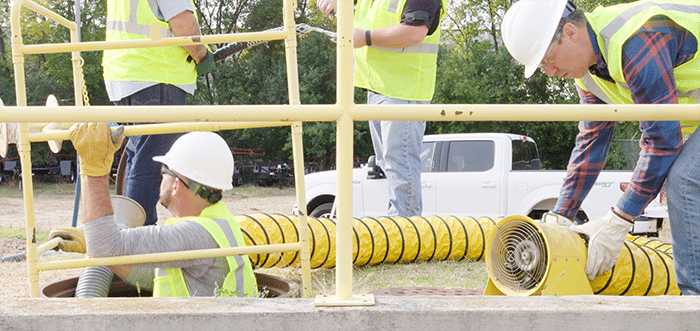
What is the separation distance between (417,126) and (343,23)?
2.39 meters

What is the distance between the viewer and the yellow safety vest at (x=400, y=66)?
13.0 ft

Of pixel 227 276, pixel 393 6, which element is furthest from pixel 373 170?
pixel 227 276

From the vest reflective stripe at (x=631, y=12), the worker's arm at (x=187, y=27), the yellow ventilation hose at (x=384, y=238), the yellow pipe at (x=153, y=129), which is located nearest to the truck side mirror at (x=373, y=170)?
the yellow ventilation hose at (x=384, y=238)

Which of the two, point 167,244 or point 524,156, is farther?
point 524,156

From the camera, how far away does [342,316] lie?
4.99ft

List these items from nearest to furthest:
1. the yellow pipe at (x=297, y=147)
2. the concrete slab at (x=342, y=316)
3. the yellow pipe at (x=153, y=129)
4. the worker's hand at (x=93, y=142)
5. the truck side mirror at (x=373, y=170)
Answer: the concrete slab at (x=342, y=316), the worker's hand at (x=93, y=142), the yellow pipe at (x=153, y=129), the yellow pipe at (x=297, y=147), the truck side mirror at (x=373, y=170)

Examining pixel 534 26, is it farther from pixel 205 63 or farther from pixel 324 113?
pixel 205 63

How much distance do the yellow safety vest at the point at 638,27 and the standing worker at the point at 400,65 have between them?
65.9 inches

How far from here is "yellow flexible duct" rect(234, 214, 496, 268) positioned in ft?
12.3

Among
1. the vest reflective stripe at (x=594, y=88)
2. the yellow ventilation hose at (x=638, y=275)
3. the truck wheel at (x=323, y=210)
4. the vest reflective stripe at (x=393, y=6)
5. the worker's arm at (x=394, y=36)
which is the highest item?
the vest reflective stripe at (x=393, y=6)

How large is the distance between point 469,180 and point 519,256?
4.60 meters

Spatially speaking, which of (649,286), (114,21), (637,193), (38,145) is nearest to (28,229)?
(114,21)

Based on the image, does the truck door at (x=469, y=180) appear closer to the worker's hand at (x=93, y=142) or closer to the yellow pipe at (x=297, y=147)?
the yellow pipe at (x=297, y=147)

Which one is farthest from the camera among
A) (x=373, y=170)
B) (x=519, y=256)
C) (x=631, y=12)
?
(x=373, y=170)
